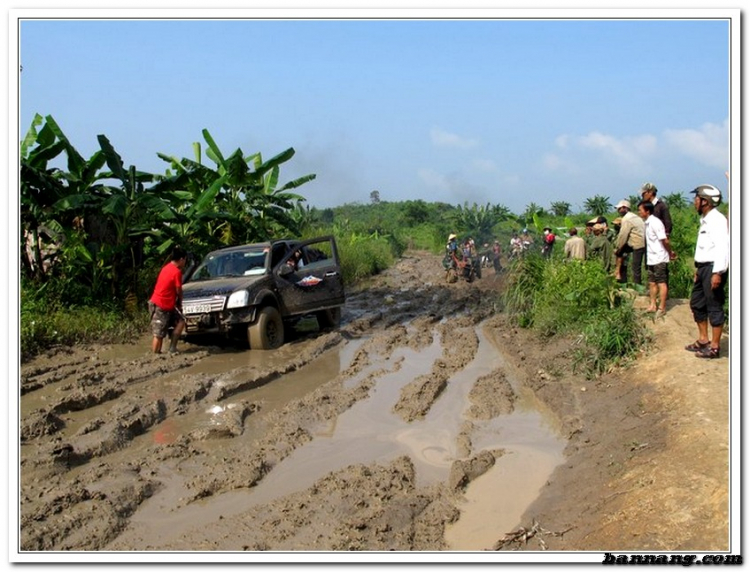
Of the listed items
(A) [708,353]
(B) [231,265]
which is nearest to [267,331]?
(B) [231,265]

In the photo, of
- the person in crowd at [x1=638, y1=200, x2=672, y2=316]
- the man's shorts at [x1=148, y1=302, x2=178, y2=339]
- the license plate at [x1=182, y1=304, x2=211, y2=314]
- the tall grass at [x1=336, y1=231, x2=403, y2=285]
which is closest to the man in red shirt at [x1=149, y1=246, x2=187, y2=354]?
the man's shorts at [x1=148, y1=302, x2=178, y2=339]

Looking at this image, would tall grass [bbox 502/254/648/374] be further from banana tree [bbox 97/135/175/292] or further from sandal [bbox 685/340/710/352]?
banana tree [bbox 97/135/175/292]

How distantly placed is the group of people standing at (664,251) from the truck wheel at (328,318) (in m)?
4.60

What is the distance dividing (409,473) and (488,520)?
1.00m

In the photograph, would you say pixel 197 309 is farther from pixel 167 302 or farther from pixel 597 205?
pixel 597 205

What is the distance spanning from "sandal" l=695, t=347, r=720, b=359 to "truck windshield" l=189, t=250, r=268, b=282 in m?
Result: 7.06

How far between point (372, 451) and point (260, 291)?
550cm

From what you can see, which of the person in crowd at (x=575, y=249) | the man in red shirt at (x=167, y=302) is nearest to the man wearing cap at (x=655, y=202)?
the person in crowd at (x=575, y=249)

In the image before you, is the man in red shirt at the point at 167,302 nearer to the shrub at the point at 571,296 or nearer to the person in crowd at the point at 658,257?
the shrub at the point at 571,296

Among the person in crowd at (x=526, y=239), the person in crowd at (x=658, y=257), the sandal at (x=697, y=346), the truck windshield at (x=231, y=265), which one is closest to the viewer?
the sandal at (x=697, y=346)

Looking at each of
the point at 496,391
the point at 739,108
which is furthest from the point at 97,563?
the point at 496,391

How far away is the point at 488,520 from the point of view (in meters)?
5.65

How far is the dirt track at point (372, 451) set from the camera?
5.20 metres

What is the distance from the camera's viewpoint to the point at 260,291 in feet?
39.9
